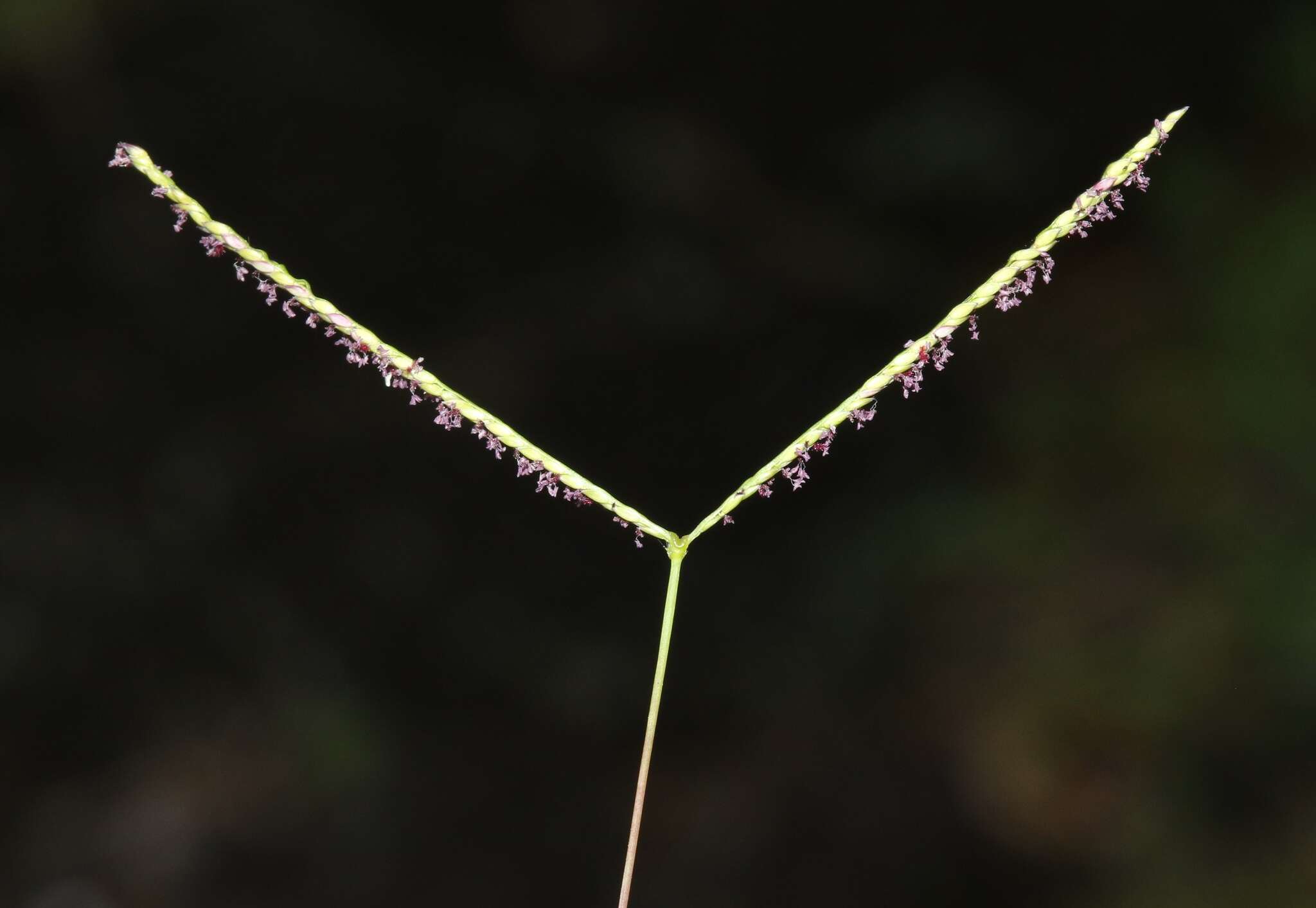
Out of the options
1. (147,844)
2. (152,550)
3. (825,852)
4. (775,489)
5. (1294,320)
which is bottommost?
(147,844)

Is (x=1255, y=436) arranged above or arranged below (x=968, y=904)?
above

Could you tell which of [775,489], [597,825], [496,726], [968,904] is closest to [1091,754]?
[968,904]

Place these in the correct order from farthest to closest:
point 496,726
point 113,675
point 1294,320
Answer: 1. point 496,726
2. point 113,675
3. point 1294,320

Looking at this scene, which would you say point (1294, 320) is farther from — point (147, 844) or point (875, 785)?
point (147, 844)

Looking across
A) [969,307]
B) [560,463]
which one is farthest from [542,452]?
[969,307]

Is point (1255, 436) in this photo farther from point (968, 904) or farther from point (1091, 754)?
point (968, 904)

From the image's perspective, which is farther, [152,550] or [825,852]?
[825,852]

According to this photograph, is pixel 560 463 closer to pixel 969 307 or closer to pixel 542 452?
pixel 542 452

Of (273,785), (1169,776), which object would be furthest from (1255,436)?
(273,785)

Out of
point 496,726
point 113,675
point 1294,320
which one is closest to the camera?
point 1294,320
